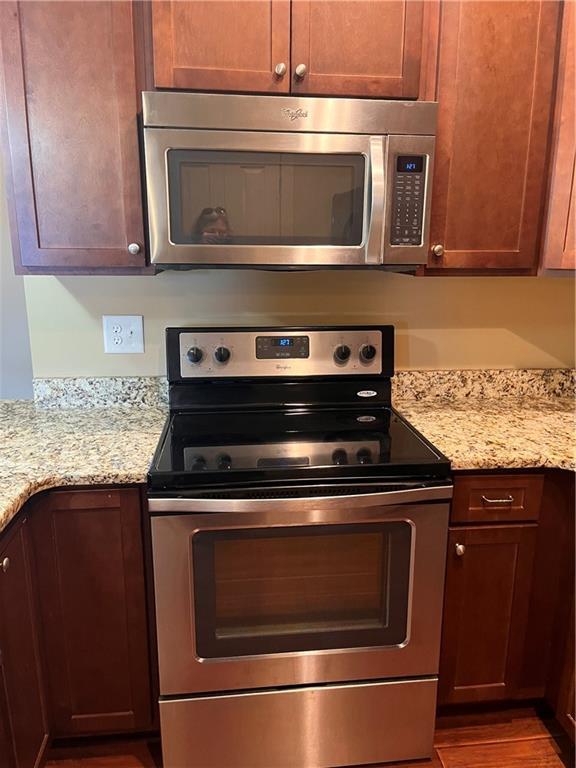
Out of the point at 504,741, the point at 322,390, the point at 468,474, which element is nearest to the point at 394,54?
the point at 322,390

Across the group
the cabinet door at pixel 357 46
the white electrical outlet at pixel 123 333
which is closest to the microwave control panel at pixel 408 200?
the cabinet door at pixel 357 46

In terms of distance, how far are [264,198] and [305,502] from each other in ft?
2.56

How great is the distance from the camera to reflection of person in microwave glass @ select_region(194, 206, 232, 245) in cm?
139

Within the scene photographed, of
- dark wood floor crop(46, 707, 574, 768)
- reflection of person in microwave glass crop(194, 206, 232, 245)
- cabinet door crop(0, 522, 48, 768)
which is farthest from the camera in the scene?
dark wood floor crop(46, 707, 574, 768)

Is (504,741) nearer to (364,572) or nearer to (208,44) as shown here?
(364,572)

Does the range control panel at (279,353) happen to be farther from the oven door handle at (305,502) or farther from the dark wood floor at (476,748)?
the dark wood floor at (476,748)

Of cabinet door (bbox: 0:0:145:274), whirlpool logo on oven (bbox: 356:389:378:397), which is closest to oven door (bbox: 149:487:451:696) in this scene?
whirlpool logo on oven (bbox: 356:389:378:397)

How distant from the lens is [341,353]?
1757 mm

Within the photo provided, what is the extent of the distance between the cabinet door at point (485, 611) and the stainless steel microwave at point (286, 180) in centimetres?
79

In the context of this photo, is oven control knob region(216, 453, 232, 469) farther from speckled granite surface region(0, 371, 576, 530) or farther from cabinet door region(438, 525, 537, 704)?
cabinet door region(438, 525, 537, 704)

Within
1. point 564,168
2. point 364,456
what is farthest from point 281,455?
point 564,168

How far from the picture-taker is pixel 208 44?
1.32 meters

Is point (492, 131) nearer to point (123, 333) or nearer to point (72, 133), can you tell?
point (72, 133)

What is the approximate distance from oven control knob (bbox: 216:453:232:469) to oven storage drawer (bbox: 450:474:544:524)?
0.59 m
